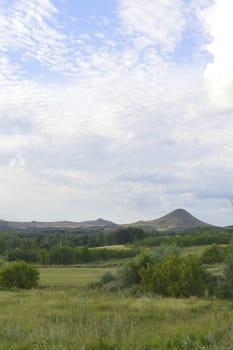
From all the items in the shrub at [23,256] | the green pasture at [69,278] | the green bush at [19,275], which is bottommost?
the green pasture at [69,278]

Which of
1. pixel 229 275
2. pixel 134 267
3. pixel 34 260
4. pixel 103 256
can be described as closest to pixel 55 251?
pixel 34 260

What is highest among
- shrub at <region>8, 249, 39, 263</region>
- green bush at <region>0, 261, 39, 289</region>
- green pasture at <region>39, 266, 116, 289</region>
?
shrub at <region>8, 249, 39, 263</region>

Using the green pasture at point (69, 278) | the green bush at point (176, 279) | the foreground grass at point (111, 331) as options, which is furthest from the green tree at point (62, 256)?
the foreground grass at point (111, 331)

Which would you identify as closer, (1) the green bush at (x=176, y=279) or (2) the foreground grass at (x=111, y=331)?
(2) the foreground grass at (x=111, y=331)

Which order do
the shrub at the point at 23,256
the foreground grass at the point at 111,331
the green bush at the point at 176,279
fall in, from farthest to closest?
1. the shrub at the point at 23,256
2. the green bush at the point at 176,279
3. the foreground grass at the point at 111,331

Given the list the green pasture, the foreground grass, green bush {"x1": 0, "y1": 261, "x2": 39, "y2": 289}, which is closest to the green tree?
the green pasture

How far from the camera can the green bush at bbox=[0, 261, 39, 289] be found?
135 feet

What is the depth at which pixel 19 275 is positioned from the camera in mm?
41719

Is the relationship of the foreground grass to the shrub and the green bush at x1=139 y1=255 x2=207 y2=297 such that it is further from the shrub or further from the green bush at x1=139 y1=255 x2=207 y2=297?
the shrub

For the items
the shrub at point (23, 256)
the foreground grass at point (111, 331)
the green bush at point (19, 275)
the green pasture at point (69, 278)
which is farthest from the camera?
the shrub at point (23, 256)

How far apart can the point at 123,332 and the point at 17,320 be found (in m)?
4.12

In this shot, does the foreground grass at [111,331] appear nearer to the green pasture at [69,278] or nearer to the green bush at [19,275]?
the green bush at [19,275]

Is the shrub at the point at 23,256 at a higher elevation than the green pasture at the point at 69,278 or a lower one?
higher

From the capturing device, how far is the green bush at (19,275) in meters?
41.2
